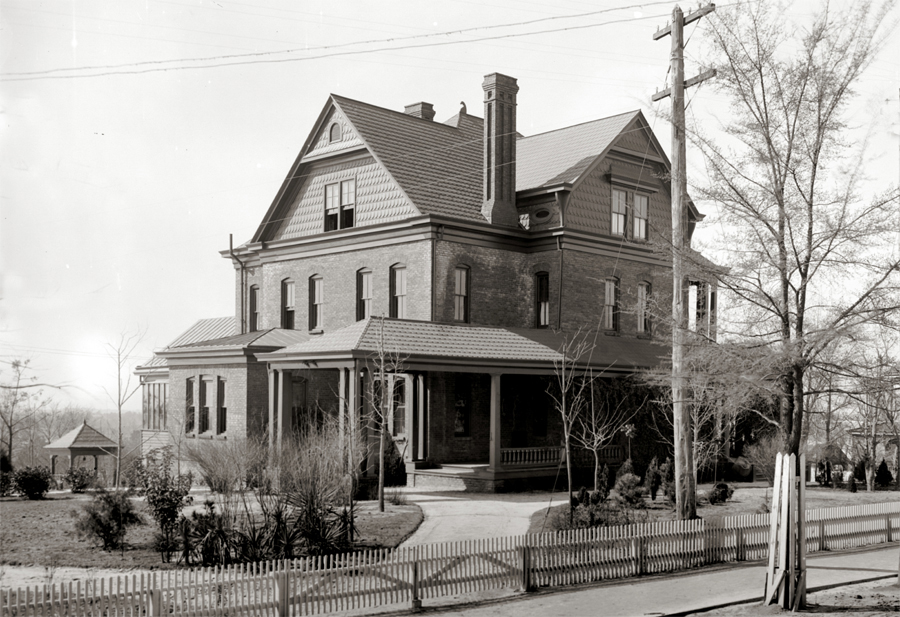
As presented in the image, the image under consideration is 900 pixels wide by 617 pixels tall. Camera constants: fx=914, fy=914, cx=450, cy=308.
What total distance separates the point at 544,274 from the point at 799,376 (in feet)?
64.7

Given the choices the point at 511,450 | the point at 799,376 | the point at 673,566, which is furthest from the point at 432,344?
the point at 799,376

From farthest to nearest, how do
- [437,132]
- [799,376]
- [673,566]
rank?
[437,132] < [673,566] < [799,376]

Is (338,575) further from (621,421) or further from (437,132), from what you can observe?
(437,132)

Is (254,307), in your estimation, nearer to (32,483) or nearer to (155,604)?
(32,483)

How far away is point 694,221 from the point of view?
38312mm

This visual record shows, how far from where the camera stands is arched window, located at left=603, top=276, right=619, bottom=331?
1393 inches

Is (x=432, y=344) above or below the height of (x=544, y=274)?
below

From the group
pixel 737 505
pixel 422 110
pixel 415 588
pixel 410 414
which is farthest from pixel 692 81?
pixel 422 110

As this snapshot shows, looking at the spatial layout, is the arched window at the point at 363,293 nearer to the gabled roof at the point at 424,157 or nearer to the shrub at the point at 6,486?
the gabled roof at the point at 424,157

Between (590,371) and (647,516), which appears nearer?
(647,516)

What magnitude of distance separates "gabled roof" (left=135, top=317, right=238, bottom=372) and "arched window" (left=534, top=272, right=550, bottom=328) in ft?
54.2

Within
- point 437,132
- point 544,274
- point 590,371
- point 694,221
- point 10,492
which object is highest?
point 437,132

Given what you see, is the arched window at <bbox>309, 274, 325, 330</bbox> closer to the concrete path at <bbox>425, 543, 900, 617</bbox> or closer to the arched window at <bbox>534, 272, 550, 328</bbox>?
the arched window at <bbox>534, 272, 550, 328</bbox>

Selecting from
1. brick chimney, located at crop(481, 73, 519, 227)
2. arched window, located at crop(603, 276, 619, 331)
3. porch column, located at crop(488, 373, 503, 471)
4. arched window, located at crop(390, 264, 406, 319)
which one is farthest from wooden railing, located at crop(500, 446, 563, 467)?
brick chimney, located at crop(481, 73, 519, 227)
